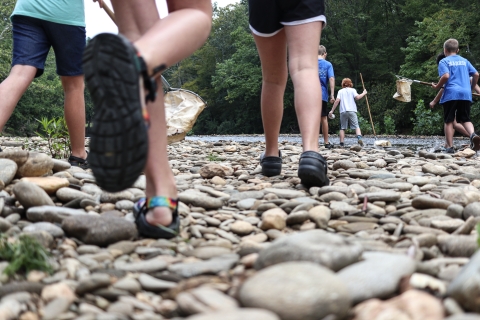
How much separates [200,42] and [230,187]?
131 cm

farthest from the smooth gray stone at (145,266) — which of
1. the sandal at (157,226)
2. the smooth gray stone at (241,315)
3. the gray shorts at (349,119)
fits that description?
the gray shorts at (349,119)

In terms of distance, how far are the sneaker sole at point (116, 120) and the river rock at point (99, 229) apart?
0.90ft

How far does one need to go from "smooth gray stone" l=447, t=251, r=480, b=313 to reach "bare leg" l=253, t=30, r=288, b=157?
221cm

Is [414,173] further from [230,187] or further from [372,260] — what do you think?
[372,260]

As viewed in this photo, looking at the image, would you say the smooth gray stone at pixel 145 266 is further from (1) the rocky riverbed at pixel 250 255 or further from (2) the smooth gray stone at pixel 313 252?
(2) the smooth gray stone at pixel 313 252

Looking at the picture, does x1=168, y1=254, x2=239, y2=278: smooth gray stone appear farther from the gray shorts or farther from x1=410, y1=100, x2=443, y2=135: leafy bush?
x1=410, y1=100, x2=443, y2=135: leafy bush

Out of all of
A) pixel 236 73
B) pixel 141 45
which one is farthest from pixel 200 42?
pixel 236 73

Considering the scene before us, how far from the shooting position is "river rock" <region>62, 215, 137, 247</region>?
5.76ft

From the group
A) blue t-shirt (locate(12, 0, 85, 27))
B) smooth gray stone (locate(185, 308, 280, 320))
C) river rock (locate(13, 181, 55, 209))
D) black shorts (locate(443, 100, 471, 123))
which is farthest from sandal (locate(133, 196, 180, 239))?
black shorts (locate(443, 100, 471, 123))

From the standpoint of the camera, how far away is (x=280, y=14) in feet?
9.73

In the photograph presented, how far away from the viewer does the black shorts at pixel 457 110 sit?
816 cm

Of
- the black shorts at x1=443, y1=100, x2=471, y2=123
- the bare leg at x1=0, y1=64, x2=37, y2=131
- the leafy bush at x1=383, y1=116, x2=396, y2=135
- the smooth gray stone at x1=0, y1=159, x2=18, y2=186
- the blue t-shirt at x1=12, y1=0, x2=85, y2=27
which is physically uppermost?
the blue t-shirt at x1=12, y1=0, x2=85, y2=27

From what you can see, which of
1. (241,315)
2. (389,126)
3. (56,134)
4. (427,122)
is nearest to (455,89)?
(56,134)

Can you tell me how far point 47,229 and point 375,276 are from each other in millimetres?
1157
